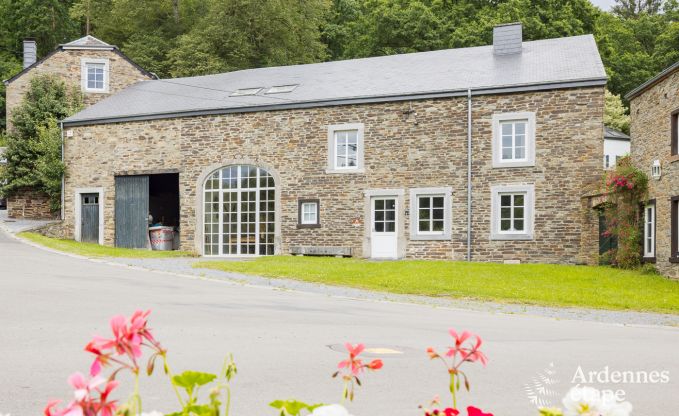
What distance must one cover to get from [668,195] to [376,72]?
12173 mm

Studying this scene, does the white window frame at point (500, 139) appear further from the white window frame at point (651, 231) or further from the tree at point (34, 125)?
the tree at point (34, 125)

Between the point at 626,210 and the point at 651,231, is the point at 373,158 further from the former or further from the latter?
the point at 651,231

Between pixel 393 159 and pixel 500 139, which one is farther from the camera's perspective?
pixel 393 159

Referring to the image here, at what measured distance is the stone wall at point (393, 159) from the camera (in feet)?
76.4

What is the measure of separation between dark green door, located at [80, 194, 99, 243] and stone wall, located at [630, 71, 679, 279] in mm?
19978

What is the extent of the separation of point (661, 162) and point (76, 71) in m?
26.6

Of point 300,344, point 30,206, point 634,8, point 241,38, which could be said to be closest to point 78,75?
point 30,206

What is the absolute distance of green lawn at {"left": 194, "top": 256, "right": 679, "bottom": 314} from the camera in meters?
15.9

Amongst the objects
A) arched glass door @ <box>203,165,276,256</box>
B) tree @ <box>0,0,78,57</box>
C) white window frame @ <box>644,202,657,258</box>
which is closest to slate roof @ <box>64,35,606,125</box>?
arched glass door @ <box>203,165,276,256</box>

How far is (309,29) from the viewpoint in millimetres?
47656

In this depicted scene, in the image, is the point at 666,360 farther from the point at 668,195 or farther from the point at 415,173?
the point at 415,173

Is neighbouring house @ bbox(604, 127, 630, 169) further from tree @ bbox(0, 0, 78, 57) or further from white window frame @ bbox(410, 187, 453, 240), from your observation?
tree @ bbox(0, 0, 78, 57)

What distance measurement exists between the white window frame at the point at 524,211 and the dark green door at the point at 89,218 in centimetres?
1557

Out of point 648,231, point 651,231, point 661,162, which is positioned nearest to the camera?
point 661,162
